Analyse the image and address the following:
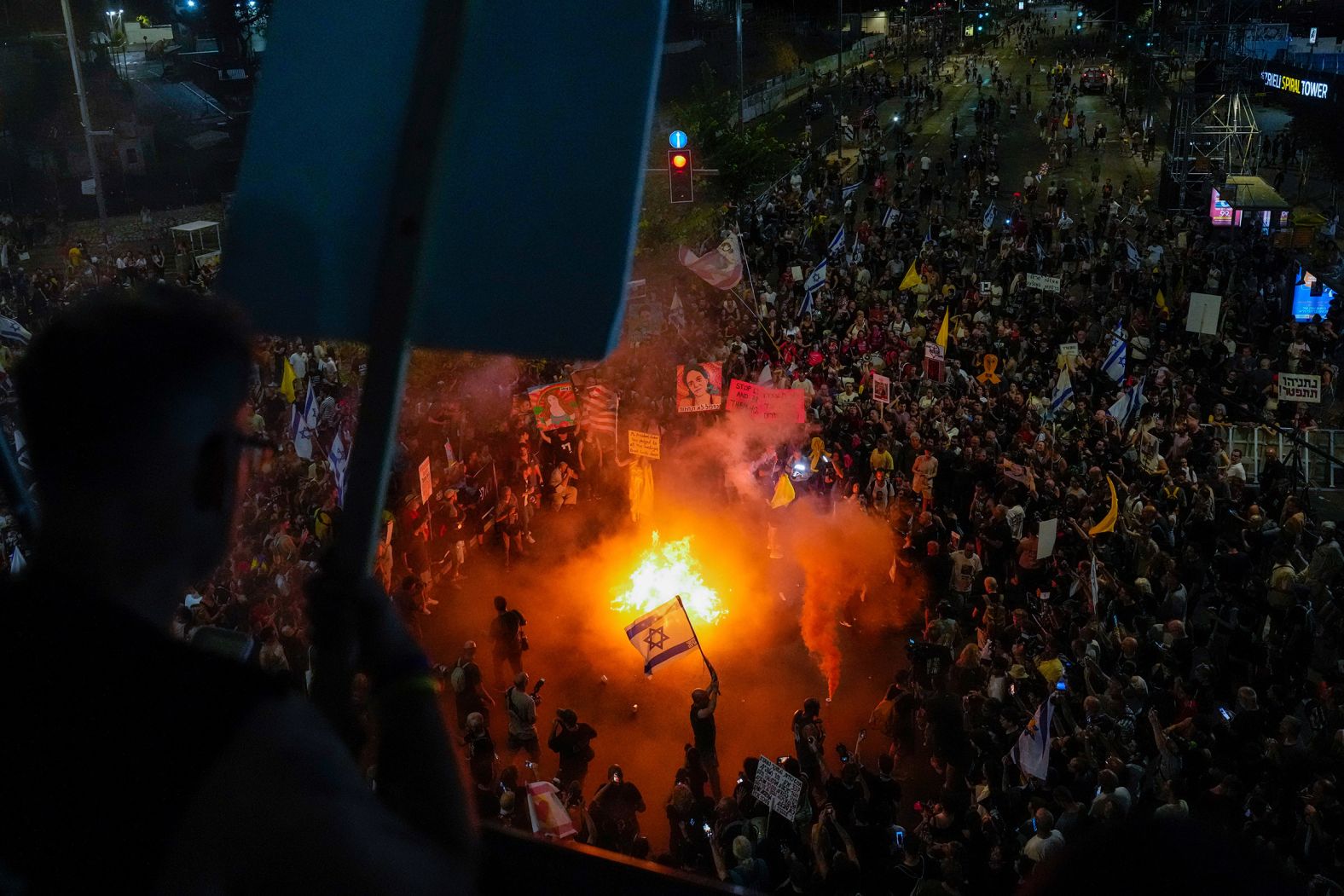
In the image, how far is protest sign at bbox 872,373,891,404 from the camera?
16797 millimetres

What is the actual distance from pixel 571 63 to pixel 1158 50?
44.3 metres

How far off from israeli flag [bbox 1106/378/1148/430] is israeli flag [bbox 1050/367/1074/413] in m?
0.79

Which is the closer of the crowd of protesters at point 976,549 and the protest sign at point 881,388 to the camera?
the crowd of protesters at point 976,549

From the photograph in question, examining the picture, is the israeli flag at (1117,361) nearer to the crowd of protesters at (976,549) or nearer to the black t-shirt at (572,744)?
the crowd of protesters at (976,549)

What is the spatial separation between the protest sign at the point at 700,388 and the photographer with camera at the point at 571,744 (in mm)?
7485

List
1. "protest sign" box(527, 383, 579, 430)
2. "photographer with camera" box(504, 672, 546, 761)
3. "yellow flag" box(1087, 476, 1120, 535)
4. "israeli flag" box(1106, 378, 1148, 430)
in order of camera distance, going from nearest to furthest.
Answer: "photographer with camera" box(504, 672, 546, 761)
"yellow flag" box(1087, 476, 1120, 535)
"israeli flag" box(1106, 378, 1148, 430)
"protest sign" box(527, 383, 579, 430)

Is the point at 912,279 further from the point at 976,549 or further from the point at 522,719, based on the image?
the point at 522,719

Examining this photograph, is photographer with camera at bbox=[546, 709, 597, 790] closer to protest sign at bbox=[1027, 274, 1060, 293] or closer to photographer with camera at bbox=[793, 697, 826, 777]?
photographer with camera at bbox=[793, 697, 826, 777]

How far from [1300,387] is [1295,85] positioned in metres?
24.6

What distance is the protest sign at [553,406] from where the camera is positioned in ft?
53.2

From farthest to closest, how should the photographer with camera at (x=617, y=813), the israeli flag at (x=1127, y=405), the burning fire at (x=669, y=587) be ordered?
the israeli flag at (x=1127, y=405) → the burning fire at (x=669, y=587) → the photographer with camera at (x=617, y=813)

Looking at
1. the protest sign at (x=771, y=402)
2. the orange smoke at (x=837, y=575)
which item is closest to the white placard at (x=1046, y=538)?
the orange smoke at (x=837, y=575)

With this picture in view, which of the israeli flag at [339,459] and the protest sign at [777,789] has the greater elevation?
the israeli flag at [339,459]

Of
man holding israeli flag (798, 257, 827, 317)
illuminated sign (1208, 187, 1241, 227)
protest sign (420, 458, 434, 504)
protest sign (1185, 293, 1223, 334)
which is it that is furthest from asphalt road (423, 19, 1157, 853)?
illuminated sign (1208, 187, 1241, 227)
